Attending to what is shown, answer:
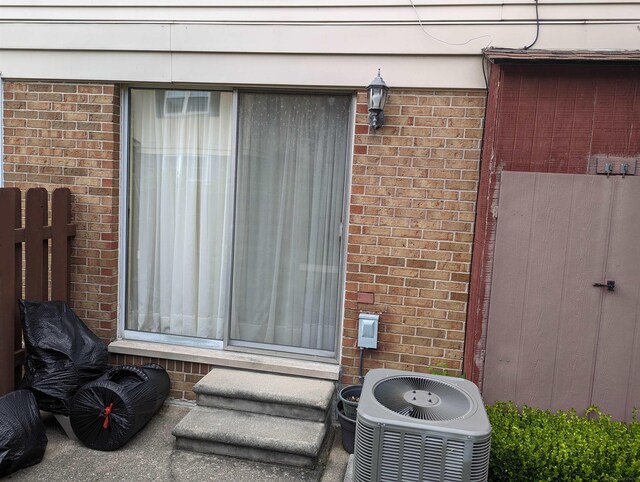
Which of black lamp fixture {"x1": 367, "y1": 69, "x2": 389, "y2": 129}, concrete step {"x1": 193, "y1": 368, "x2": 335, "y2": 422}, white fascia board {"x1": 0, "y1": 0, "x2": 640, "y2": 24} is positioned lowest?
concrete step {"x1": 193, "y1": 368, "x2": 335, "y2": 422}

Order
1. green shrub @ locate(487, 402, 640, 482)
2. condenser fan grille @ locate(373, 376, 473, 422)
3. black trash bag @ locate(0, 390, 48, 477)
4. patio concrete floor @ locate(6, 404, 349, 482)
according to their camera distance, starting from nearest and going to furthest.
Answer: condenser fan grille @ locate(373, 376, 473, 422), green shrub @ locate(487, 402, 640, 482), black trash bag @ locate(0, 390, 48, 477), patio concrete floor @ locate(6, 404, 349, 482)

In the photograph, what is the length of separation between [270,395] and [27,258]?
219 centimetres

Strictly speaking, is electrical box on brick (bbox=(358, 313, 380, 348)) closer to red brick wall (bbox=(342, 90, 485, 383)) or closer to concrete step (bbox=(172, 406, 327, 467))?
red brick wall (bbox=(342, 90, 485, 383))

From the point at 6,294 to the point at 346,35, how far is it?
3.27 m

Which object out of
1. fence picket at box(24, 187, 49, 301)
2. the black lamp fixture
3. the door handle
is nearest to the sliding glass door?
the black lamp fixture

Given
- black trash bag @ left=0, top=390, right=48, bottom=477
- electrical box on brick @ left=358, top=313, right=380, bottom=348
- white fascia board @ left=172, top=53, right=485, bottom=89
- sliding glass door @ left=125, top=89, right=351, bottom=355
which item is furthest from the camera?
sliding glass door @ left=125, top=89, right=351, bottom=355

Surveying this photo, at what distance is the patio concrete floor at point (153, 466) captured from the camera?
3260 mm

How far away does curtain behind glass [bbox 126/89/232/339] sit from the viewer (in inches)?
167

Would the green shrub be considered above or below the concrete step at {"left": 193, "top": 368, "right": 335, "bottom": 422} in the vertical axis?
above

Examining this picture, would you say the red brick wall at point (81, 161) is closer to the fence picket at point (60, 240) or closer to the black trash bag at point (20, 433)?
the fence picket at point (60, 240)

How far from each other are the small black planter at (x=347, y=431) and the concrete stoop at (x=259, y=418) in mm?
139

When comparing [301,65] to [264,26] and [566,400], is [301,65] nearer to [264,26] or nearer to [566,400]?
[264,26]

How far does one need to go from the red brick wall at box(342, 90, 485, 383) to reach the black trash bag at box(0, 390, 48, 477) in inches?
92.5

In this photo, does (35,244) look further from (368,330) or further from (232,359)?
(368,330)
